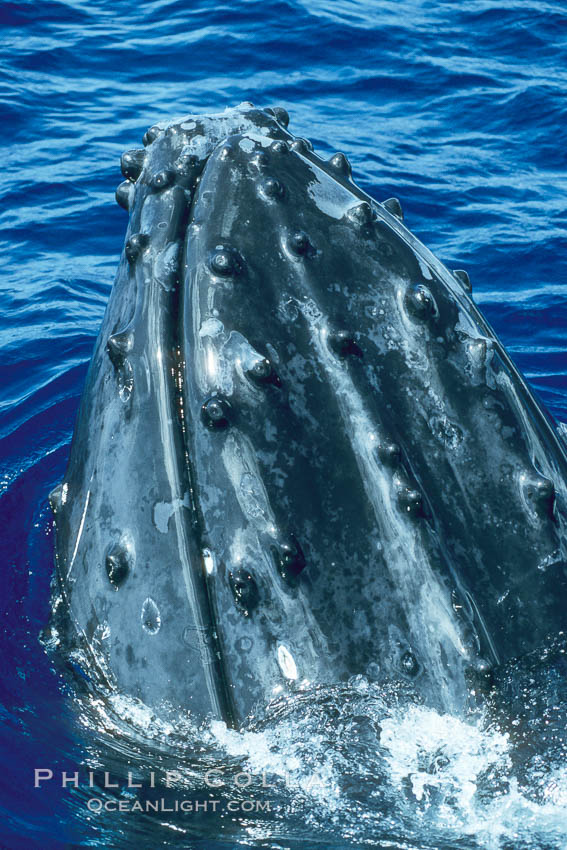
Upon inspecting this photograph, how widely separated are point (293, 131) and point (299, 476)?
13.1m

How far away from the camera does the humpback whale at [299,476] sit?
154 inches

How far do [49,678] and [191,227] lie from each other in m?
2.30

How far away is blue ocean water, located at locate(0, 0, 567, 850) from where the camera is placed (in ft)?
13.3

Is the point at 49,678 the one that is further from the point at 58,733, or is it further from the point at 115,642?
the point at 115,642

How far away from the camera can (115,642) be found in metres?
4.14

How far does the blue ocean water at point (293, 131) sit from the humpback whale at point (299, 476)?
0.35m

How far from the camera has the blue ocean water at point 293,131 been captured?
405 centimetres

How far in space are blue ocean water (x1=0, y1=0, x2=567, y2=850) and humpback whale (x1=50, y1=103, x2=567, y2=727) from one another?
1.16ft

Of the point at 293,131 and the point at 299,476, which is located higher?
the point at 293,131

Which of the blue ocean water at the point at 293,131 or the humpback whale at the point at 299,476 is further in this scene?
the blue ocean water at the point at 293,131

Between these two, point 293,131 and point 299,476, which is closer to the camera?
point 299,476

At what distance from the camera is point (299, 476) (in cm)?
398

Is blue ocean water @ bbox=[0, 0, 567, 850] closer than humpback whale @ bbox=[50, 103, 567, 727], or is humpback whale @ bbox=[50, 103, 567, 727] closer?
humpback whale @ bbox=[50, 103, 567, 727]

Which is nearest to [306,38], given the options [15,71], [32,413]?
[15,71]
